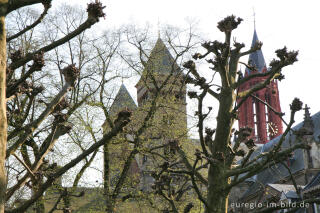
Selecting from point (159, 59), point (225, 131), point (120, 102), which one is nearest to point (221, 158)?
point (225, 131)

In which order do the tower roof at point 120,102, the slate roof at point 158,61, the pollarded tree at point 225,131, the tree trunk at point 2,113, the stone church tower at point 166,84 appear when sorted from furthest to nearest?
the slate roof at point 158,61 → the tower roof at point 120,102 → the stone church tower at point 166,84 → the pollarded tree at point 225,131 → the tree trunk at point 2,113

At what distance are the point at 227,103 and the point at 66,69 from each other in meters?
3.46

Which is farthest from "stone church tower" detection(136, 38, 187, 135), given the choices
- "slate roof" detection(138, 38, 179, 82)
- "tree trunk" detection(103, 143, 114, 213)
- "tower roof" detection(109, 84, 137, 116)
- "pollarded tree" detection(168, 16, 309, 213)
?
"pollarded tree" detection(168, 16, 309, 213)

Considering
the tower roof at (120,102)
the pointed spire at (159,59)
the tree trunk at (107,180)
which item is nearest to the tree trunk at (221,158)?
the tree trunk at (107,180)

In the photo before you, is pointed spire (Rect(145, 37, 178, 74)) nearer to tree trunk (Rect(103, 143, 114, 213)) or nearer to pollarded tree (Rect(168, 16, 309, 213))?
tree trunk (Rect(103, 143, 114, 213))

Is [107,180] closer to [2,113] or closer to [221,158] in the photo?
[221,158]

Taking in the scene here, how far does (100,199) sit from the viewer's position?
16859mm

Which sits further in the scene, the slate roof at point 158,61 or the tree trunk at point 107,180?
the slate roof at point 158,61

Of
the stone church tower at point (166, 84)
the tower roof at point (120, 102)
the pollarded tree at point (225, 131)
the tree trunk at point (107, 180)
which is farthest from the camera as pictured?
the tower roof at point (120, 102)

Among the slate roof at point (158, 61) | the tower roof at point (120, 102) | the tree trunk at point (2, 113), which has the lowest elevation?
the tree trunk at point (2, 113)

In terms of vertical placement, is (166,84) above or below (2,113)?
above

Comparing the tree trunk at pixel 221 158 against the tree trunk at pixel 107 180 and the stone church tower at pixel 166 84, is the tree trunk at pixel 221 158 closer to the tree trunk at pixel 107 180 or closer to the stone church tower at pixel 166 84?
the tree trunk at pixel 107 180

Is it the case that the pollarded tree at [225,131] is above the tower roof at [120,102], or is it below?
below

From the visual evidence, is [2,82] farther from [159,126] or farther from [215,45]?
[159,126]
